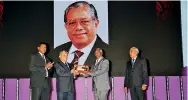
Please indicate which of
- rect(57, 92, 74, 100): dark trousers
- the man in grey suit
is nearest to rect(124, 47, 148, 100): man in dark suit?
the man in grey suit

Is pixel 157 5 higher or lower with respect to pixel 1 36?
higher

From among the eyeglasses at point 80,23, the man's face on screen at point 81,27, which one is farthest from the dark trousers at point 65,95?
the eyeglasses at point 80,23

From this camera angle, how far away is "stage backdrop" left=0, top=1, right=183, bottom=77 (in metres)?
7.36

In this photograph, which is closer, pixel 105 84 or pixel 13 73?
pixel 105 84

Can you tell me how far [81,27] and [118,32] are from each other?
0.85m

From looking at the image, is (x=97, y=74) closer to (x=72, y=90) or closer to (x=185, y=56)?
(x=72, y=90)

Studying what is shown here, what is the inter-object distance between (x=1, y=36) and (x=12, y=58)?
56cm

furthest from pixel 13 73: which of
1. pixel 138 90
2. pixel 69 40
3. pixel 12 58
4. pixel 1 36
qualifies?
pixel 138 90

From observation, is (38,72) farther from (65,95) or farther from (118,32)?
(118,32)

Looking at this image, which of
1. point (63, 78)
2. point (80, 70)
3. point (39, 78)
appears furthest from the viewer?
point (80, 70)

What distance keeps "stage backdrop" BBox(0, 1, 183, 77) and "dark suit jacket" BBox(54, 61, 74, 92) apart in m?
1.08

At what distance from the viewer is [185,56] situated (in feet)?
Result: 24.4

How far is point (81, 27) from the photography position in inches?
294

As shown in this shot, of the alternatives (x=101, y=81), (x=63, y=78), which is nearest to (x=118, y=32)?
(x=101, y=81)
